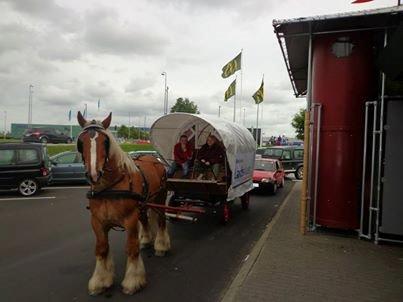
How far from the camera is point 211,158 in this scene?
10.9 meters

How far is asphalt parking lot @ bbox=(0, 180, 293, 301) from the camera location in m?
5.61

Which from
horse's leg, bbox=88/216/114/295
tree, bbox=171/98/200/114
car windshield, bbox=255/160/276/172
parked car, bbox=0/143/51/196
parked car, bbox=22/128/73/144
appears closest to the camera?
horse's leg, bbox=88/216/114/295

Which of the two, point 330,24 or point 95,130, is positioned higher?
point 330,24

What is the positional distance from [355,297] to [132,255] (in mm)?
2872

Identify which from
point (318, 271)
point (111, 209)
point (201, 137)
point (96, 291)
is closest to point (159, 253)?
point (96, 291)

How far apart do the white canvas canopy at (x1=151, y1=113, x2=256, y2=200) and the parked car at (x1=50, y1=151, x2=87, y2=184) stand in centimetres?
802

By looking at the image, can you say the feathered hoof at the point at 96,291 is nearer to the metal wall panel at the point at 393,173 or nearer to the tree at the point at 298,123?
the metal wall panel at the point at 393,173

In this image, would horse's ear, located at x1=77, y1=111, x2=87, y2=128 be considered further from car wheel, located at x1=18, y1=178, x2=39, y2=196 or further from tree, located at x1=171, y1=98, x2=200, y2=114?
tree, located at x1=171, y1=98, x2=200, y2=114

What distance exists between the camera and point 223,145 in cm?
1034

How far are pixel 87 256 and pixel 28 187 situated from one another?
9189 mm

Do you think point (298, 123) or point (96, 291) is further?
point (298, 123)

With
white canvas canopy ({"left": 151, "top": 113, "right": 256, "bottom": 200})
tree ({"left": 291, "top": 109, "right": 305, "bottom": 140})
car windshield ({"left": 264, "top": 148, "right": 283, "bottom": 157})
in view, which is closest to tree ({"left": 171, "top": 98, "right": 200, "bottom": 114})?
tree ({"left": 291, "top": 109, "right": 305, "bottom": 140})

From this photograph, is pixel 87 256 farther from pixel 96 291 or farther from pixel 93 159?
pixel 93 159

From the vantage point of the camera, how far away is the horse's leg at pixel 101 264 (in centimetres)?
551
